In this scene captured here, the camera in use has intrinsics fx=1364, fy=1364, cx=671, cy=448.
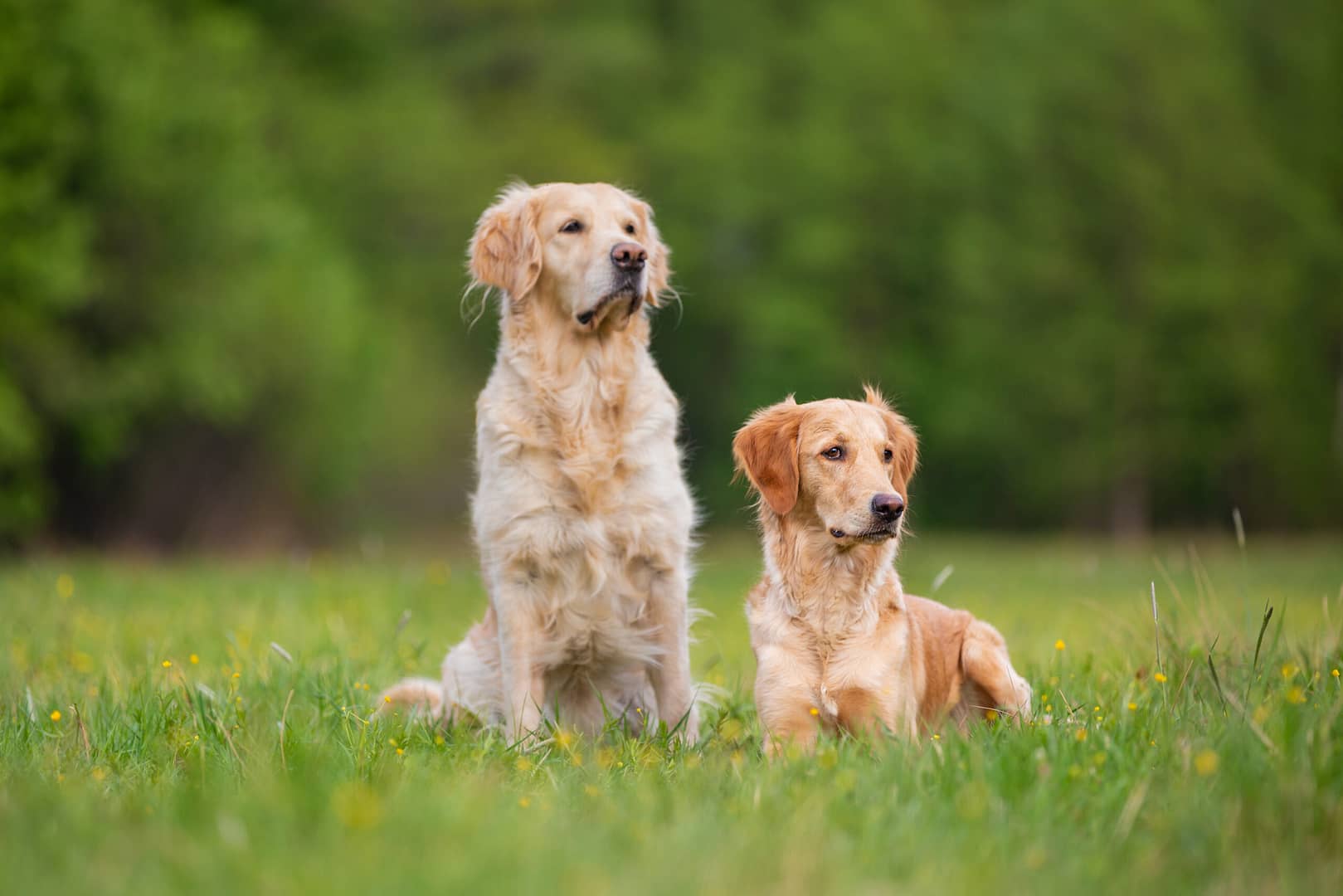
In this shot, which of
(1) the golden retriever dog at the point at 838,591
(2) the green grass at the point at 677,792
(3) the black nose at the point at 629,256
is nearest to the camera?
(2) the green grass at the point at 677,792

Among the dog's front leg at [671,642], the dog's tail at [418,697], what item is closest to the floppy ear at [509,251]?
the dog's front leg at [671,642]

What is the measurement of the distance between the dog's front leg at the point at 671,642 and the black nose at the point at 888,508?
0.97 meters

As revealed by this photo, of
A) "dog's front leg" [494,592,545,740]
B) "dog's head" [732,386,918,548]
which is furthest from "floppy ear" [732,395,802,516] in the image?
"dog's front leg" [494,592,545,740]

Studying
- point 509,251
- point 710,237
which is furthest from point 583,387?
point 710,237

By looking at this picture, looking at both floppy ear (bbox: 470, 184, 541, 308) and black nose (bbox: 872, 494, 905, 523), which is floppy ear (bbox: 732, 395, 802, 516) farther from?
floppy ear (bbox: 470, 184, 541, 308)

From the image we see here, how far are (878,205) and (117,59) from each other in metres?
17.3

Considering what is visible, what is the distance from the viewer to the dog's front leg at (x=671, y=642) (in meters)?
4.92

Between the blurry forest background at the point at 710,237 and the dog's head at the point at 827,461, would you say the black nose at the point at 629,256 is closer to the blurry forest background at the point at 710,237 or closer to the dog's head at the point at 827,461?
the dog's head at the point at 827,461

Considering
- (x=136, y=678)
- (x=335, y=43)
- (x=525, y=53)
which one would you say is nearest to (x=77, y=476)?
(x=335, y=43)

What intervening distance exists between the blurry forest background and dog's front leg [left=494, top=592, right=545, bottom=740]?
33.2 ft

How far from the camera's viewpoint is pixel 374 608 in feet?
26.6

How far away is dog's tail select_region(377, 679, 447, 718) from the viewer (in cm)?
504

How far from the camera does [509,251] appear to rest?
516cm

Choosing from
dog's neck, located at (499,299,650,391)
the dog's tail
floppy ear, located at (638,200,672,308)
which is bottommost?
the dog's tail
